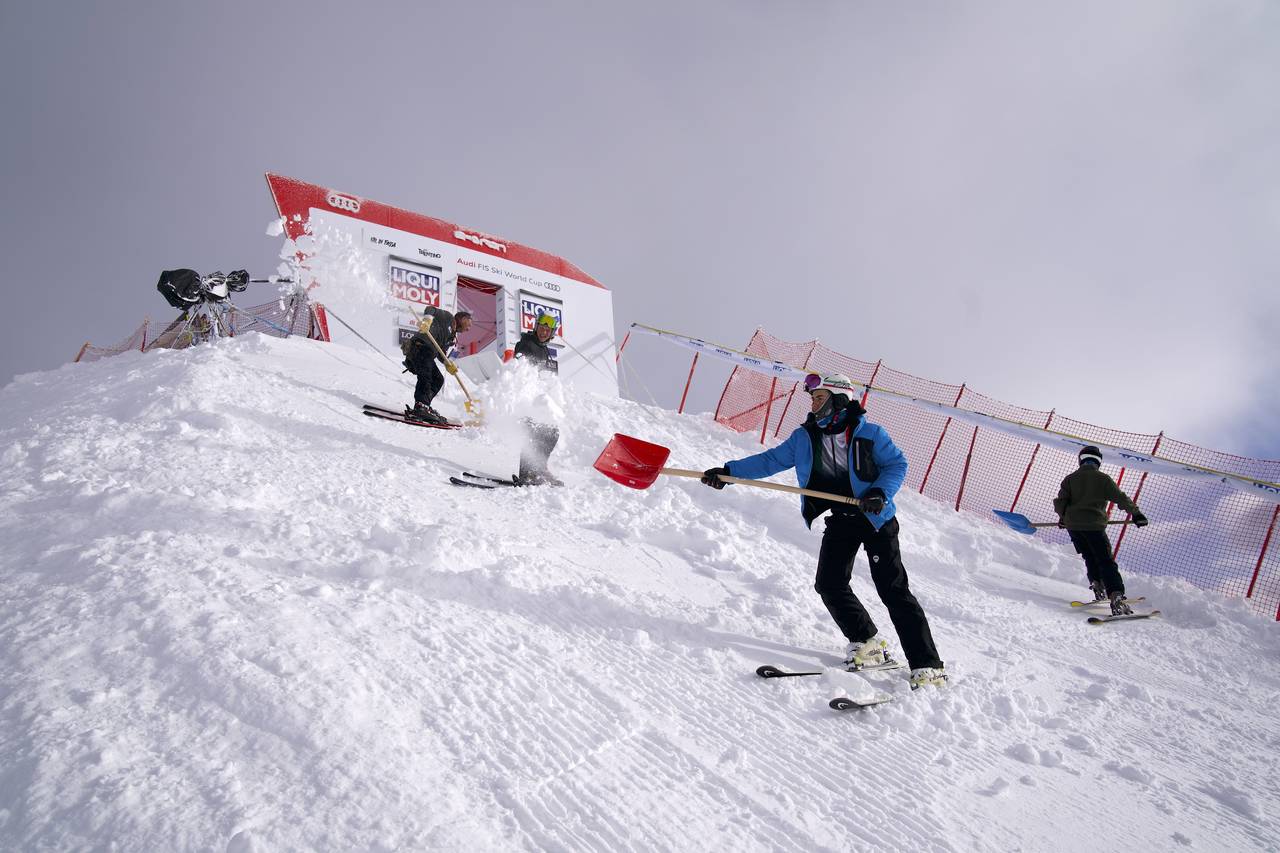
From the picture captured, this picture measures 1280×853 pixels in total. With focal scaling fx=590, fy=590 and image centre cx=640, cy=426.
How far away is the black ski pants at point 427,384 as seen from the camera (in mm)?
8055

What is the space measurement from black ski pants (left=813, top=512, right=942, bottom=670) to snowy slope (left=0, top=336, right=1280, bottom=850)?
0.27 m

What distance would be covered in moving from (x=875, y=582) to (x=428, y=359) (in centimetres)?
642

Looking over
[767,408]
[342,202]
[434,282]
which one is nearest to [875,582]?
[767,408]

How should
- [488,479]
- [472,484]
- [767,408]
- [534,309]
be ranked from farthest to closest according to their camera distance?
[534,309]
[767,408]
[488,479]
[472,484]

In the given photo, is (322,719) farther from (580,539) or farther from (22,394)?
(22,394)

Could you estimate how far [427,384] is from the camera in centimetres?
812

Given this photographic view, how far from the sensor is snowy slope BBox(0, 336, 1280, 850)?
1837 millimetres

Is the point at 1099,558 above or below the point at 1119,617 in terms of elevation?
above

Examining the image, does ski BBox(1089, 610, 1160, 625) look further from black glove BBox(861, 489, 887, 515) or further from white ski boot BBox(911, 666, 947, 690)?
black glove BBox(861, 489, 887, 515)

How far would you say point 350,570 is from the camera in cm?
339

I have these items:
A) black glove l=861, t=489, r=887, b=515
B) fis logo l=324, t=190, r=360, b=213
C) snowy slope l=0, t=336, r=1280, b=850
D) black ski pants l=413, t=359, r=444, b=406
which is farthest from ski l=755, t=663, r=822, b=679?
fis logo l=324, t=190, r=360, b=213

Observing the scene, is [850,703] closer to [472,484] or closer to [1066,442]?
[472,484]

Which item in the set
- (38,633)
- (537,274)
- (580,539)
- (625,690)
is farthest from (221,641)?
(537,274)

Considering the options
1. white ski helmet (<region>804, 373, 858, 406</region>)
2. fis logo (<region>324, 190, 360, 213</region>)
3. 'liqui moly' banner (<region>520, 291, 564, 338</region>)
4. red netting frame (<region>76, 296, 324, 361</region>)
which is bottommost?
red netting frame (<region>76, 296, 324, 361</region>)
